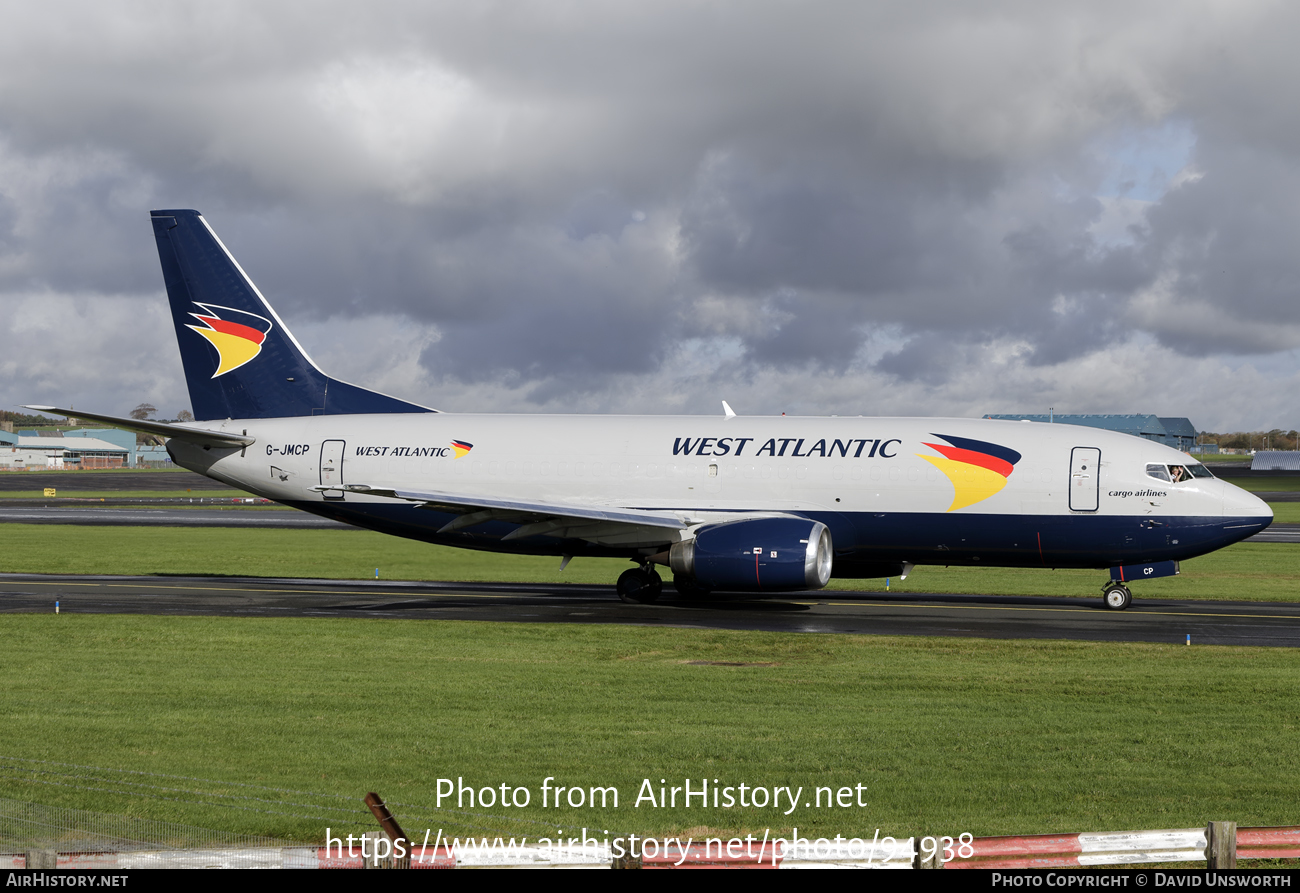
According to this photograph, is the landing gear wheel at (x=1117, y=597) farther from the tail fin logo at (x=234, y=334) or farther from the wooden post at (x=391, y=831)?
the wooden post at (x=391, y=831)

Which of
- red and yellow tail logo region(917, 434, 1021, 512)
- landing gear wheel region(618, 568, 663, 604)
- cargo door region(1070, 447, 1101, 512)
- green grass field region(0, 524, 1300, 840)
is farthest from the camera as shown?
landing gear wheel region(618, 568, 663, 604)

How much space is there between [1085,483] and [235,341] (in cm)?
2640

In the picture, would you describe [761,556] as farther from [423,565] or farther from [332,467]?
[332,467]

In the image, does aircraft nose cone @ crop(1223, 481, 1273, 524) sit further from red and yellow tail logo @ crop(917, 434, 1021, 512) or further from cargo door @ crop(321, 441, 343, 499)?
cargo door @ crop(321, 441, 343, 499)

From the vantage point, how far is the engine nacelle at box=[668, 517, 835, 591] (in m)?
28.5

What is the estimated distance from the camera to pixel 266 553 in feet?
154

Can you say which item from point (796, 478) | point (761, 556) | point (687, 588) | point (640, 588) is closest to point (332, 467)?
point (640, 588)

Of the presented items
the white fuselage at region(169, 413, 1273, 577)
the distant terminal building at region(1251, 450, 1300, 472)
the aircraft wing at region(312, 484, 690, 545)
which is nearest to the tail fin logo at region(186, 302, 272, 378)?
the white fuselage at region(169, 413, 1273, 577)

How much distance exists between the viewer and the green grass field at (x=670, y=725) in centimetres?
1174

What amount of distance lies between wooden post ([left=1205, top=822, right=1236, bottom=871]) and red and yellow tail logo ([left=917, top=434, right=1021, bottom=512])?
77.6 feet

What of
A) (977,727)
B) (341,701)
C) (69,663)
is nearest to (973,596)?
(977,727)

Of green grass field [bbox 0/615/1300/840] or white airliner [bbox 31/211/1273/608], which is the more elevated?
white airliner [bbox 31/211/1273/608]

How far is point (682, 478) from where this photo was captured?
106 ft

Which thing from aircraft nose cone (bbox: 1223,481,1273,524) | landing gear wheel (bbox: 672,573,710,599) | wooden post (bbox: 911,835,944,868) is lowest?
landing gear wheel (bbox: 672,573,710,599)
